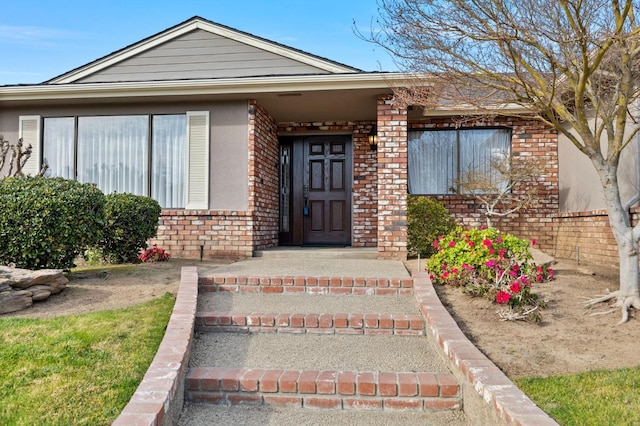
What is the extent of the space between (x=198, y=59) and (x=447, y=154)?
5545 mm

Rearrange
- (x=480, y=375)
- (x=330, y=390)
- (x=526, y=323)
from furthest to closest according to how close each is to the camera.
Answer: (x=526, y=323)
(x=330, y=390)
(x=480, y=375)

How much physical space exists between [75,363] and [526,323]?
372 cm

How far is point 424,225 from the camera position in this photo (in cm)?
769

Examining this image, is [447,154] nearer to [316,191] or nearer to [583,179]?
[583,179]

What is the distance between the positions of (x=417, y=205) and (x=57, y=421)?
241 inches

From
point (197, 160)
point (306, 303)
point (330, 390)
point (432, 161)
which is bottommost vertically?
point (330, 390)

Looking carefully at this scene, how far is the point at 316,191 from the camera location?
32.2ft

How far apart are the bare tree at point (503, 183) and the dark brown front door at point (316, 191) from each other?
2346mm

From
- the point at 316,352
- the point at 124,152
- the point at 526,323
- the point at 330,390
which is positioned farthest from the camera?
the point at 124,152

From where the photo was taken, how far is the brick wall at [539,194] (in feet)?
29.3

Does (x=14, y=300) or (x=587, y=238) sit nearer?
(x=14, y=300)

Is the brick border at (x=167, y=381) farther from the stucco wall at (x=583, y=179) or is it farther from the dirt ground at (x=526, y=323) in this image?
the stucco wall at (x=583, y=179)

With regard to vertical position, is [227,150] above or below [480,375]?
above

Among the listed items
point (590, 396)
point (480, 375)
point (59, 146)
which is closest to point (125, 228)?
point (59, 146)
